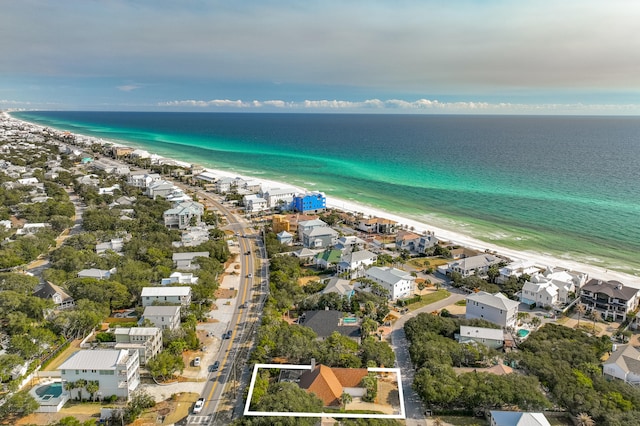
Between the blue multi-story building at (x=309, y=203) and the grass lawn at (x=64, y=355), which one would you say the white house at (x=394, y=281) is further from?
the blue multi-story building at (x=309, y=203)

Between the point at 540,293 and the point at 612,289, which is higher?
the point at 612,289

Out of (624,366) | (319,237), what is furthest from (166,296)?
(624,366)

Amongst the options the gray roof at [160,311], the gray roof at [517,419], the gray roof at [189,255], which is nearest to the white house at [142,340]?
the gray roof at [160,311]

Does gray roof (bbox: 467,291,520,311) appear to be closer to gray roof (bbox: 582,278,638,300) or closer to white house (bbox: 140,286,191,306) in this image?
gray roof (bbox: 582,278,638,300)

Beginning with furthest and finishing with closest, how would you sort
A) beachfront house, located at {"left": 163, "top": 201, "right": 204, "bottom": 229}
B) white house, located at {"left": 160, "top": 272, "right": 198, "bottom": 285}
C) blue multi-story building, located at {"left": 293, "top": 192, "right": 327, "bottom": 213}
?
blue multi-story building, located at {"left": 293, "top": 192, "right": 327, "bottom": 213} → beachfront house, located at {"left": 163, "top": 201, "right": 204, "bottom": 229} → white house, located at {"left": 160, "top": 272, "right": 198, "bottom": 285}

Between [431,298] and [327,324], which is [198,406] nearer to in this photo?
[327,324]

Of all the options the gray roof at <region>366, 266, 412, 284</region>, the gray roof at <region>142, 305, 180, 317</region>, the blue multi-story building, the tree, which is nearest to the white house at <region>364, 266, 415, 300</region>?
the gray roof at <region>366, 266, 412, 284</region>

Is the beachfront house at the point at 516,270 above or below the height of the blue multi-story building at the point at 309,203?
below
